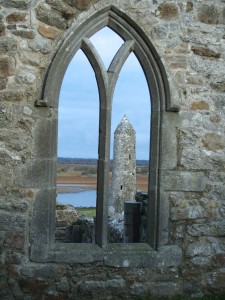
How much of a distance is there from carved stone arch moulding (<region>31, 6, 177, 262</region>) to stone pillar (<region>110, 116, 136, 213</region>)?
38.1ft

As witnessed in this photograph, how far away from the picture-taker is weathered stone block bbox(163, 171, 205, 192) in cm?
541

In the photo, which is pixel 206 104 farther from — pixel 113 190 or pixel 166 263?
pixel 113 190

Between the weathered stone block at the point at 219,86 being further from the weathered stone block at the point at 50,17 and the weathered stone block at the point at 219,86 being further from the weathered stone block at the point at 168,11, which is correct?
the weathered stone block at the point at 50,17

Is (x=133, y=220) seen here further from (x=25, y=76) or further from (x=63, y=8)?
(x=63, y=8)

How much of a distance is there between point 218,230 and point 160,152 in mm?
1054

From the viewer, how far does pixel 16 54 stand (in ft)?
16.7

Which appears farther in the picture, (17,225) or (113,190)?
(113,190)

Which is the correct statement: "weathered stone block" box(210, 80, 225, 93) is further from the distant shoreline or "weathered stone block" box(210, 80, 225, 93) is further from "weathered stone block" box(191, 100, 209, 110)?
the distant shoreline

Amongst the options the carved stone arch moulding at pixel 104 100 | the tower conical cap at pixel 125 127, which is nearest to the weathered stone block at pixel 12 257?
the carved stone arch moulding at pixel 104 100

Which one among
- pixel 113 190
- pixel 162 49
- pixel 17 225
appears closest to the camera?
pixel 17 225

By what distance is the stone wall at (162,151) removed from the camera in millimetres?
5094

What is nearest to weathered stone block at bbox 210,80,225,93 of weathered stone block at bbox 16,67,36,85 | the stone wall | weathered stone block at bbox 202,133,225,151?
the stone wall

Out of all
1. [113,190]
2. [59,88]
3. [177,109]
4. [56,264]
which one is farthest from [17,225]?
[113,190]

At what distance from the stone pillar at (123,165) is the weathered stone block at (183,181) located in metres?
11.6
